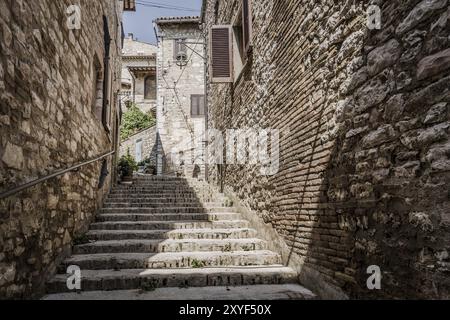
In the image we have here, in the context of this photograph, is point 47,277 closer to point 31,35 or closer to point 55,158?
point 55,158

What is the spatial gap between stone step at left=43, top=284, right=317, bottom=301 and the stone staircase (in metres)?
0.02

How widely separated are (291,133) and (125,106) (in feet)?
74.8

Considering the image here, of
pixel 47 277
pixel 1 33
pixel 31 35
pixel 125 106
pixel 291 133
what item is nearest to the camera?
pixel 1 33

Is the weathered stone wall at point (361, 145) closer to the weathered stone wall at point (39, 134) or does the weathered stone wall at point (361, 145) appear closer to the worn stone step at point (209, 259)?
the worn stone step at point (209, 259)

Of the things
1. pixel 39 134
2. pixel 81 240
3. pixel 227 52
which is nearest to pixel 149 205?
pixel 81 240

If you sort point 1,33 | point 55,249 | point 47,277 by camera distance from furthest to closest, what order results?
1. point 55,249
2. point 47,277
3. point 1,33

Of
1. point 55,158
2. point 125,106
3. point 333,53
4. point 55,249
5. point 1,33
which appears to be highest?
point 125,106

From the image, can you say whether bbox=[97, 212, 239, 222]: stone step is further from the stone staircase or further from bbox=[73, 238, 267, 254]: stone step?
bbox=[73, 238, 267, 254]: stone step

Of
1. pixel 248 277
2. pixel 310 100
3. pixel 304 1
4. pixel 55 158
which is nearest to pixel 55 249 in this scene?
pixel 55 158

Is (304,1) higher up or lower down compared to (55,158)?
higher up

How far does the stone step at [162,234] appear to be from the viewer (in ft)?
16.2

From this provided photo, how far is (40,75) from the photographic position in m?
3.04

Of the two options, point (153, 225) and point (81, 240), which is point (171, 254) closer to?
point (153, 225)

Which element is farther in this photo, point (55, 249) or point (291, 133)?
point (291, 133)
